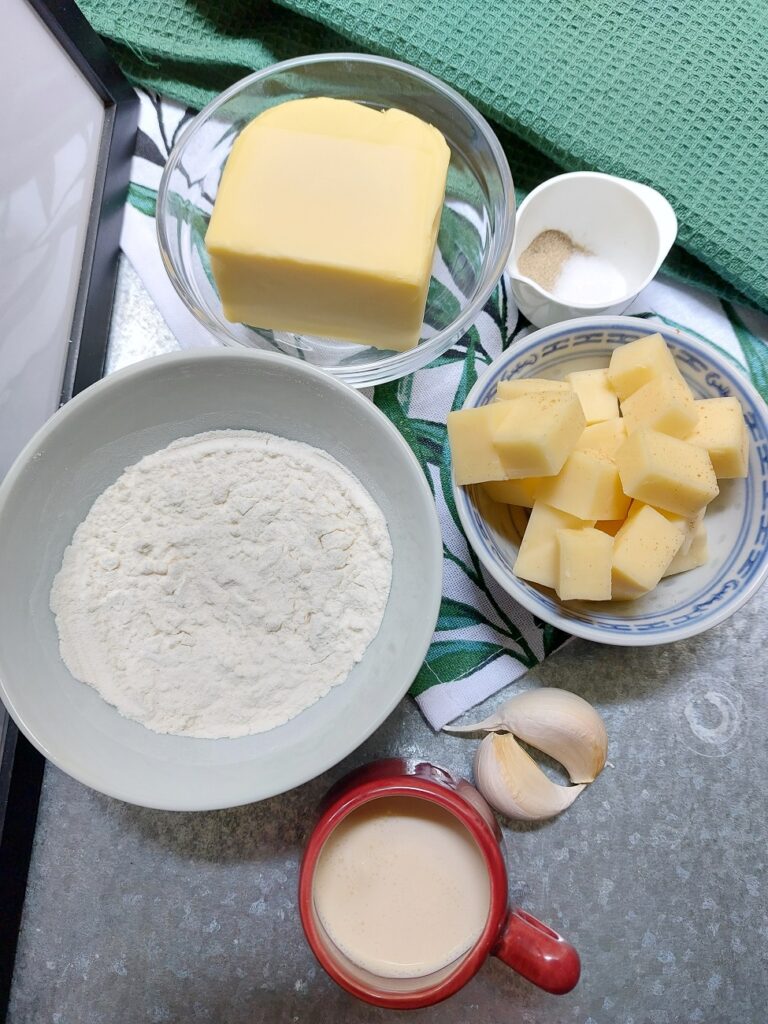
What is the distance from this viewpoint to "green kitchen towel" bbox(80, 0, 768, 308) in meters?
0.98

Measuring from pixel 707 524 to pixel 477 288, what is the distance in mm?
409

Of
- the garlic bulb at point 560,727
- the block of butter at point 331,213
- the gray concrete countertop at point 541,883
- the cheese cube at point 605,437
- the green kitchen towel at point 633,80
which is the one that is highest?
the green kitchen towel at point 633,80

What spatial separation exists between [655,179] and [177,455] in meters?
0.70

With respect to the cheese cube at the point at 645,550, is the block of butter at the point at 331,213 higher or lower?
higher

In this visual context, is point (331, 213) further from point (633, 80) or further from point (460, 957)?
point (460, 957)

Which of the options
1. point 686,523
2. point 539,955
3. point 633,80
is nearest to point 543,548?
point 686,523

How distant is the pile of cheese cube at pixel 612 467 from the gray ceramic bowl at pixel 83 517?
0.11 metres

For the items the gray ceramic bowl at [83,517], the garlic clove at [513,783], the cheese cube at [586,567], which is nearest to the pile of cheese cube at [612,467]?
the cheese cube at [586,567]

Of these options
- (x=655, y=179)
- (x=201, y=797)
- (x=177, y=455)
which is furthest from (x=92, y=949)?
(x=655, y=179)

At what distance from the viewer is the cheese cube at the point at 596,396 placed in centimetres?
91

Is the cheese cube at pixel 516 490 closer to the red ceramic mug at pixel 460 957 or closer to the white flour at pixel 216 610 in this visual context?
the white flour at pixel 216 610

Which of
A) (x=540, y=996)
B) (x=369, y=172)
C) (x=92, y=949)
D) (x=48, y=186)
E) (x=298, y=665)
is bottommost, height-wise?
(x=92, y=949)

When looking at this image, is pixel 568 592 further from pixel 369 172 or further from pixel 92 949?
pixel 92 949

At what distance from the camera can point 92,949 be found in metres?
0.96
